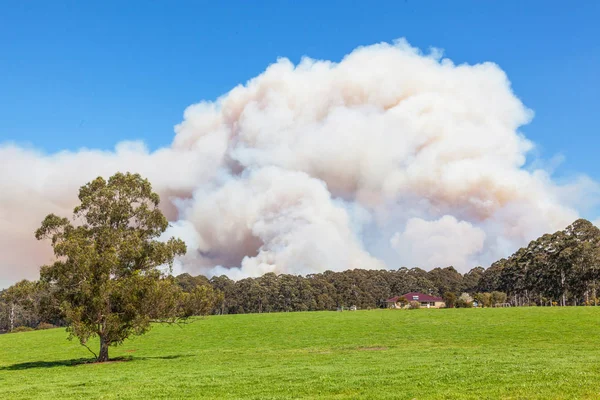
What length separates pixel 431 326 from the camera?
72.8 meters

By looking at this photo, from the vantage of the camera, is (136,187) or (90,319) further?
(136,187)

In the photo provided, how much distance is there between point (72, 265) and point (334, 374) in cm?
2826

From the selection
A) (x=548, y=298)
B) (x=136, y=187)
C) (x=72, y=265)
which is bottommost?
(x=548, y=298)

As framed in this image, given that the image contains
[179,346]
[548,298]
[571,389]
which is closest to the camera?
[571,389]

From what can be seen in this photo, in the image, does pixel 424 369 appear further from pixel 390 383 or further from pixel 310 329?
pixel 310 329

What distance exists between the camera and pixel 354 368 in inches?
1238

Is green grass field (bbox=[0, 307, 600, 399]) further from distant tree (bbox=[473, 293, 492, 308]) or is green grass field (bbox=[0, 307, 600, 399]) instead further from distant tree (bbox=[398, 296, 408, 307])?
distant tree (bbox=[398, 296, 408, 307])

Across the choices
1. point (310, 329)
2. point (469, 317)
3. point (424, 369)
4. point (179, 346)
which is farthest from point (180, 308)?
point (469, 317)

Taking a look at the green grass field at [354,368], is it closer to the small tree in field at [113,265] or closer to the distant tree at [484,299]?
the small tree in field at [113,265]

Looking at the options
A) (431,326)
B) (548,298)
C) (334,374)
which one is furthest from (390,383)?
(548,298)

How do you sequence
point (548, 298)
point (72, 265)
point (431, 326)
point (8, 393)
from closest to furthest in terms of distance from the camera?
point (8, 393), point (72, 265), point (431, 326), point (548, 298)

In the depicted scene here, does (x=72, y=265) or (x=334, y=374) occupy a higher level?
(x=72, y=265)

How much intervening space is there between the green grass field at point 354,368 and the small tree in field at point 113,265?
4.12 m

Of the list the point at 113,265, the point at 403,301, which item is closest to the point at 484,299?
the point at 403,301
